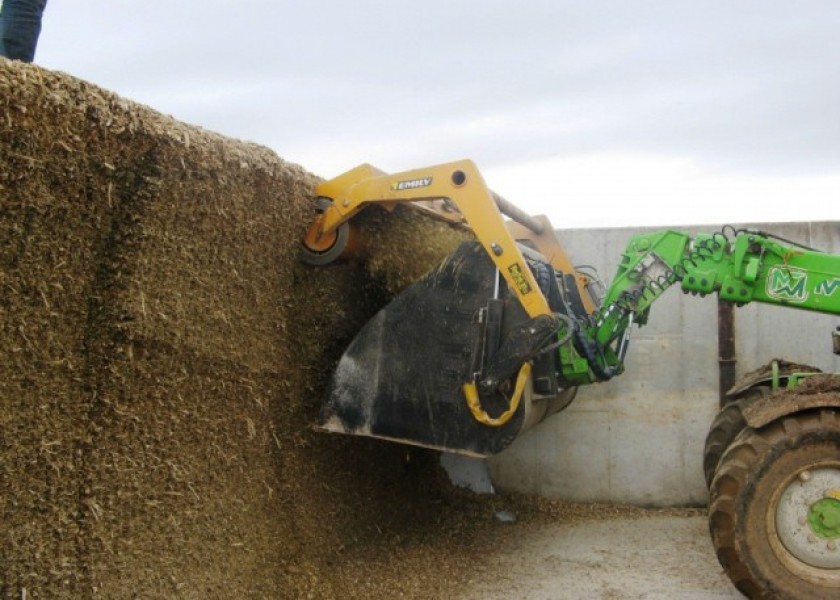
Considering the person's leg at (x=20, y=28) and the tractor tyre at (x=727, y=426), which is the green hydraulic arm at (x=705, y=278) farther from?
the person's leg at (x=20, y=28)

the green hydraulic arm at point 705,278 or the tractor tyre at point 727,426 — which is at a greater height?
the green hydraulic arm at point 705,278

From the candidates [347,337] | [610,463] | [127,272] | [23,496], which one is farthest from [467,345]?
[610,463]

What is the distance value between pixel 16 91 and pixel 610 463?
539cm

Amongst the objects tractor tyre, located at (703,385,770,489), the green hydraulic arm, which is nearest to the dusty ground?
tractor tyre, located at (703,385,770,489)

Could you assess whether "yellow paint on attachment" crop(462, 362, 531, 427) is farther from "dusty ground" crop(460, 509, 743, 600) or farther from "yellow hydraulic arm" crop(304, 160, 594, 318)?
"dusty ground" crop(460, 509, 743, 600)

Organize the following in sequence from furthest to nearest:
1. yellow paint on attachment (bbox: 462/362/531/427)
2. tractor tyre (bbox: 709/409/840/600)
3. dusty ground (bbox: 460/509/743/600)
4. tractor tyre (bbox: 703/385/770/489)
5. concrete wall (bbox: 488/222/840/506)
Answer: concrete wall (bbox: 488/222/840/506) < tractor tyre (bbox: 703/385/770/489) < dusty ground (bbox: 460/509/743/600) < yellow paint on attachment (bbox: 462/362/531/427) < tractor tyre (bbox: 709/409/840/600)

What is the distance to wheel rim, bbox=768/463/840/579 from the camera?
4398mm

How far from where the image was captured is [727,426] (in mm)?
6215

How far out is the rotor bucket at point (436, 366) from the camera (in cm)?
494

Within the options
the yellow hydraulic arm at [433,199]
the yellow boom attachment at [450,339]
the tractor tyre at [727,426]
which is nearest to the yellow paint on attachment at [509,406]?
the yellow boom attachment at [450,339]

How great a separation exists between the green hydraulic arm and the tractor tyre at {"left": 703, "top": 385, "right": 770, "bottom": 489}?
1.07m

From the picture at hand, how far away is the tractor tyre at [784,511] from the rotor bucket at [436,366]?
1122 millimetres

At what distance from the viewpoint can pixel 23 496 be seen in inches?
138

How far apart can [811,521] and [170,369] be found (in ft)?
10.1
